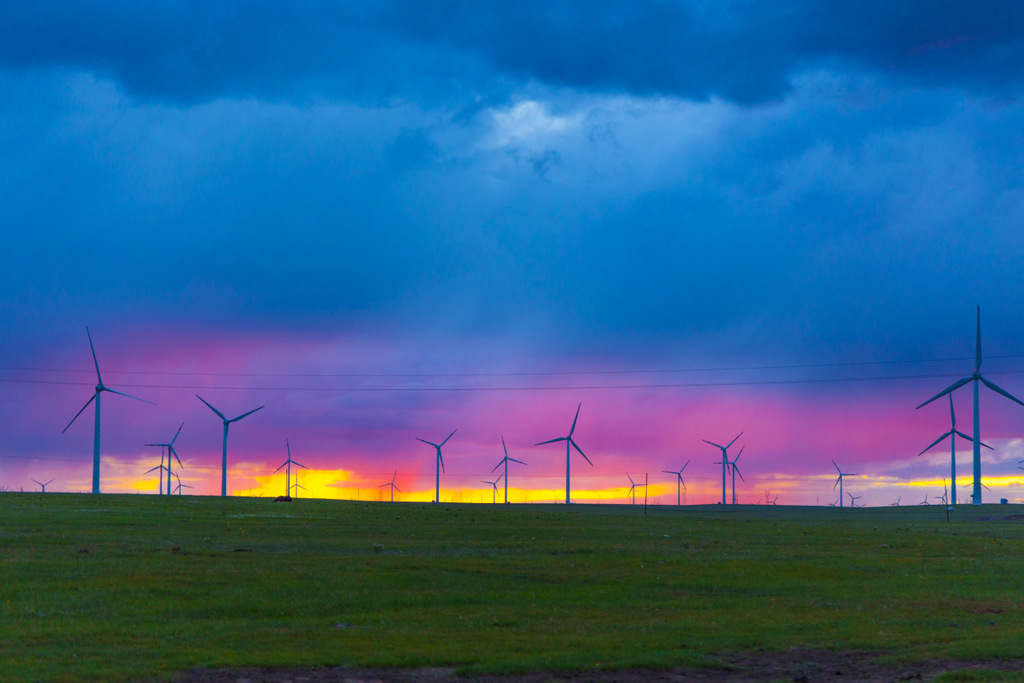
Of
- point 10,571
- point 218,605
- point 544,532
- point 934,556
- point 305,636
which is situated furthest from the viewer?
point 544,532

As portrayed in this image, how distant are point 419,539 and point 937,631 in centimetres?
4832

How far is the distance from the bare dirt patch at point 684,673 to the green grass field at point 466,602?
72 centimetres

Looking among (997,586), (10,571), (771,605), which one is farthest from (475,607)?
(997,586)

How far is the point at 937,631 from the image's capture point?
36656 mm

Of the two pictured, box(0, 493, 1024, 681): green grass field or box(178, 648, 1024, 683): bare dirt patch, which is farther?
box(0, 493, 1024, 681): green grass field

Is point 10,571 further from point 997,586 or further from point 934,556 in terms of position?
point 934,556

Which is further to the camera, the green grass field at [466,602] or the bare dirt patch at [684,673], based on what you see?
the green grass field at [466,602]

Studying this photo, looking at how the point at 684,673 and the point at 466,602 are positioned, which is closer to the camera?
the point at 684,673

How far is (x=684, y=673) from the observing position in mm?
30547

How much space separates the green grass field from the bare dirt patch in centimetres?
72

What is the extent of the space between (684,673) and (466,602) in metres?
16.0

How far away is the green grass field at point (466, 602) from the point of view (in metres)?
32.1

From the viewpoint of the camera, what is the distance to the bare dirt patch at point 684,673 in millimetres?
28953

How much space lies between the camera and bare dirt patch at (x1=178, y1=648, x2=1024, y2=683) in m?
29.0
